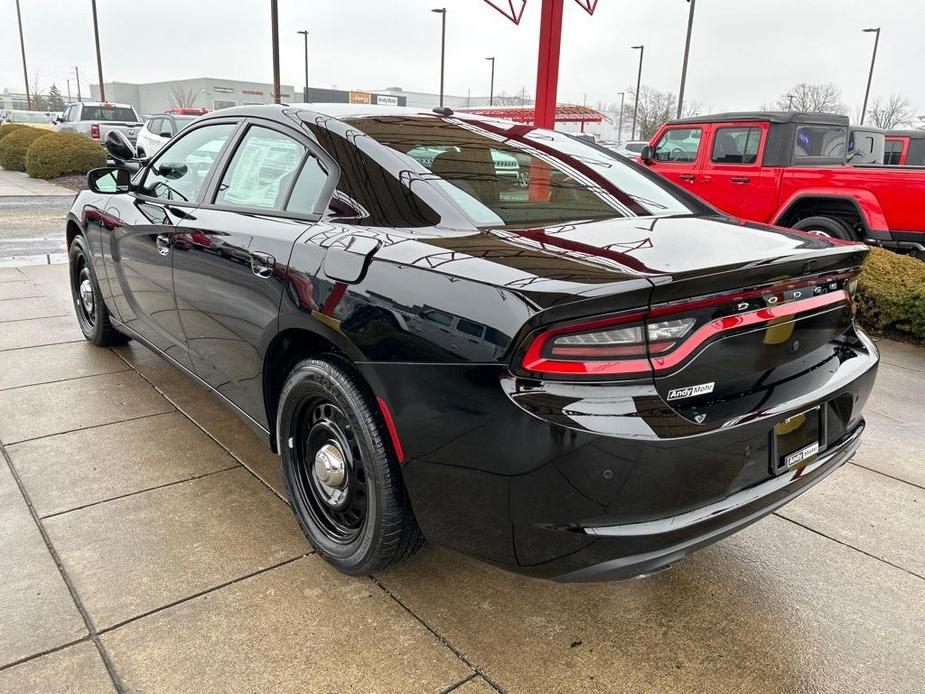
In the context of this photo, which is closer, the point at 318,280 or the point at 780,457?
the point at 780,457

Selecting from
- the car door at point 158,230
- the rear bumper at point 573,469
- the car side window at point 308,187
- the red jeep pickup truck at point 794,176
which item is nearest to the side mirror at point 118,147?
the car door at point 158,230

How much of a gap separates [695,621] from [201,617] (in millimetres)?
1577

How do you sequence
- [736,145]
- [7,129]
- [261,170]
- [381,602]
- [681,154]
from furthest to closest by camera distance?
[7,129] → [681,154] → [736,145] → [261,170] → [381,602]

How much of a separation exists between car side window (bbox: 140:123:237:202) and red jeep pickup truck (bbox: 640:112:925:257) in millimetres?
6668

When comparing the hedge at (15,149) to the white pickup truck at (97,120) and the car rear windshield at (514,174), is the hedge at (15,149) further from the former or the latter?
the car rear windshield at (514,174)

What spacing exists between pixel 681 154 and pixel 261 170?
753 centimetres

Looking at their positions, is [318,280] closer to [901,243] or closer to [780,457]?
[780,457]

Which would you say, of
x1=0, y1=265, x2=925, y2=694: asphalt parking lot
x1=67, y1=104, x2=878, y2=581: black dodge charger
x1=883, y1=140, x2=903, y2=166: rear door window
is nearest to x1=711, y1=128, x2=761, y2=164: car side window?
x1=0, y1=265, x2=925, y2=694: asphalt parking lot

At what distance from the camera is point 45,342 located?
16.6 feet

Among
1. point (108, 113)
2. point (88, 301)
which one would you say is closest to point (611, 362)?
point (88, 301)

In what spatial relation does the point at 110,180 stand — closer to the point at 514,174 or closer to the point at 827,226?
the point at 514,174

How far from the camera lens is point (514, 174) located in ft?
8.67

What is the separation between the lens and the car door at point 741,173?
27.8ft

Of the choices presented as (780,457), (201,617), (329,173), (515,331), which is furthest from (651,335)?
(201,617)
